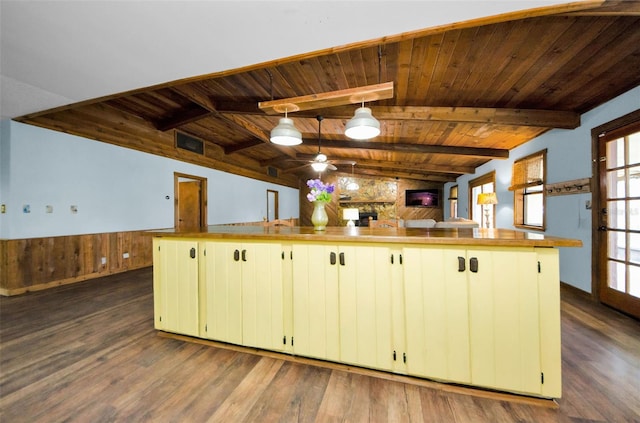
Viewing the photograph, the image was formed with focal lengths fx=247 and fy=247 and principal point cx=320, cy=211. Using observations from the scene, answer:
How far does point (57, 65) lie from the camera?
6.88 ft

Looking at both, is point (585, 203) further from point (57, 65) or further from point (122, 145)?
point (122, 145)

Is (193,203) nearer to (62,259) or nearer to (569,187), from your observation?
(62,259)

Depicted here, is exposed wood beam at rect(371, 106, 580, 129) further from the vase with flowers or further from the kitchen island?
the kitchen island

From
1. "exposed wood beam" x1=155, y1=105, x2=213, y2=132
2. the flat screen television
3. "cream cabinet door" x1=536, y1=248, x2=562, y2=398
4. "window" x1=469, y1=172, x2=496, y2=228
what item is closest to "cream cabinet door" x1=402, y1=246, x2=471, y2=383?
"cream cabinet door" x1=536, y1=248, x2=562, y2=398

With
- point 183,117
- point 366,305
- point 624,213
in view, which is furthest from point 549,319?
point 183,117

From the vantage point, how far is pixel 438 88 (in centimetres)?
288

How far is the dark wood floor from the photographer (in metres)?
1.33

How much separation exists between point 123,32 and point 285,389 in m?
2.64

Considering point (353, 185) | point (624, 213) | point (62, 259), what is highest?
point (353, 185)

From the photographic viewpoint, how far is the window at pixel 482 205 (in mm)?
5535

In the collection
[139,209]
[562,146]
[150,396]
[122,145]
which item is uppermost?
[122,145]

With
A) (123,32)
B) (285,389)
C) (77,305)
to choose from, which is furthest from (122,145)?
(285,389)

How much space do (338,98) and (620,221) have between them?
3.29 m

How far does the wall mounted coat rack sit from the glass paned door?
196 millimetres
